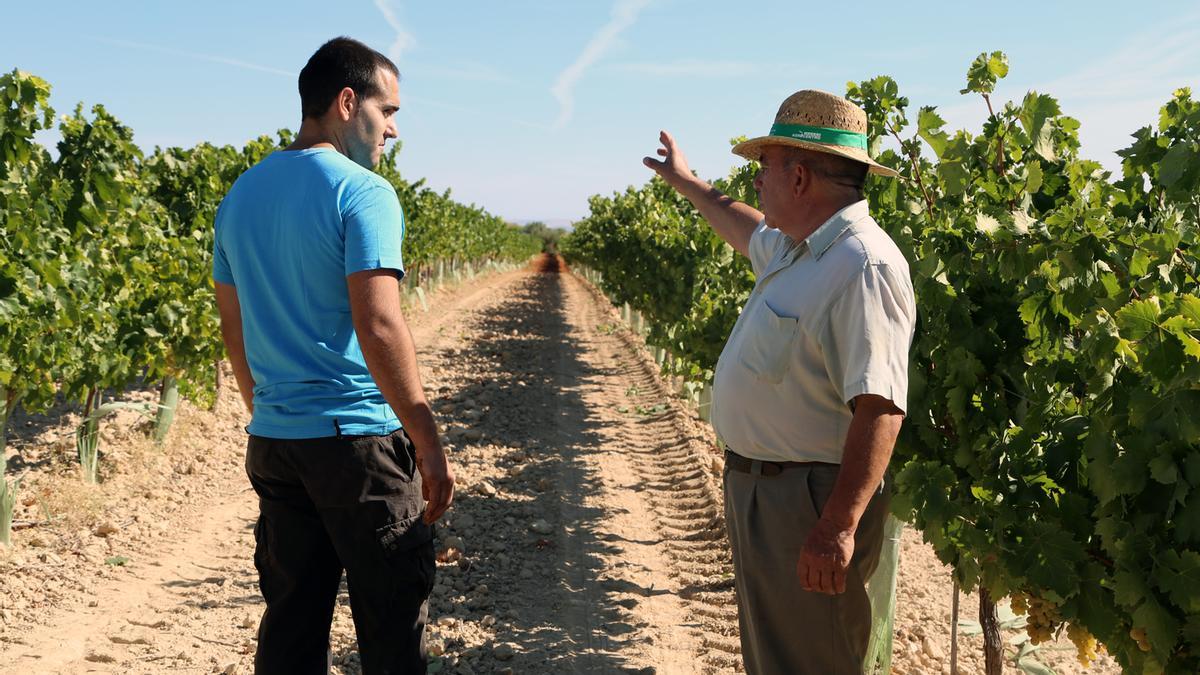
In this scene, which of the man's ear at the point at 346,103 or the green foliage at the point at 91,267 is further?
the green foliage at the point at 91,267

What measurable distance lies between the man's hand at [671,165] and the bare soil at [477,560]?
225 centimetres

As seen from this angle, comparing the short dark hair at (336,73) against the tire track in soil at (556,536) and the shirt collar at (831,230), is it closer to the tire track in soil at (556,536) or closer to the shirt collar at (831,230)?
the shirt collar at (831,230)

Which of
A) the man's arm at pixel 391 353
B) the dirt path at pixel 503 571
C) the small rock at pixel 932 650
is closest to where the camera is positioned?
the man's arm at pixel 391 353

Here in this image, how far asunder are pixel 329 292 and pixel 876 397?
1364 millimetres

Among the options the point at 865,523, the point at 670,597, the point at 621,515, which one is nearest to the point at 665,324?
the point at 621,515

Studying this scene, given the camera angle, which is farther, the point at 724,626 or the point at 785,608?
the point at 724,626

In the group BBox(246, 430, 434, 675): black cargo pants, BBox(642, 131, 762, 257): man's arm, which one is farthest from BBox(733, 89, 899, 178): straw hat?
BBox(246, 430, 434, 675): black cargo pants

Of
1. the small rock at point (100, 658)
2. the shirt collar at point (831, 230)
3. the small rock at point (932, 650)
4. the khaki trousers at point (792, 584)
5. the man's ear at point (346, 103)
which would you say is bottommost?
the small rock at point (932, 650)

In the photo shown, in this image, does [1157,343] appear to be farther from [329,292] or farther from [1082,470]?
[329,292]

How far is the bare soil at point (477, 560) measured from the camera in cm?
439

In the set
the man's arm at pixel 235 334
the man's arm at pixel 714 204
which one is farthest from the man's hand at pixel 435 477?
the man's arm at pixel 714 204

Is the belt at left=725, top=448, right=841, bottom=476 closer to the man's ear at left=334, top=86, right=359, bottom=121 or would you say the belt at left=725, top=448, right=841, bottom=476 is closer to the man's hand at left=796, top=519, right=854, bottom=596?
the man's hand at left=796, top=519, right=854, bottom=596

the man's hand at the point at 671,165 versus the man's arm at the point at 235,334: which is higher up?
the man's hand at the point at 671,165

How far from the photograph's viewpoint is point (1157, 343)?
1.90 metres
